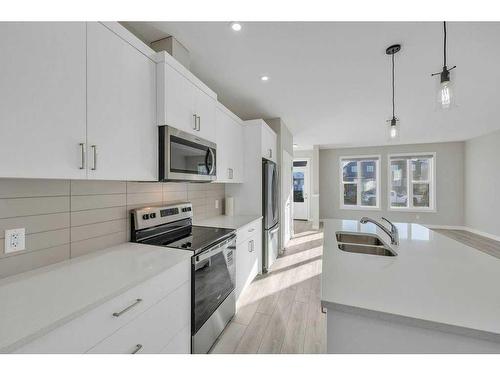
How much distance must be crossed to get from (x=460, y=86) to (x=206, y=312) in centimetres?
378

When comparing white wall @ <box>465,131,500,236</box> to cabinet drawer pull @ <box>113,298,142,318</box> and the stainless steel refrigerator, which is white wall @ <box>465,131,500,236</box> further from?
cabinet drawer pull @ <box>113,298,142,318</box>

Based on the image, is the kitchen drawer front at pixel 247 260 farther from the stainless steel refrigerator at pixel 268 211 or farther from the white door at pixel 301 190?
the white door at pixel 301 190

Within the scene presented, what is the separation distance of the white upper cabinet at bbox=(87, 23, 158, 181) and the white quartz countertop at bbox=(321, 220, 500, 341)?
125cm

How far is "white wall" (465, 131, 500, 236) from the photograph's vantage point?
4.71 metres

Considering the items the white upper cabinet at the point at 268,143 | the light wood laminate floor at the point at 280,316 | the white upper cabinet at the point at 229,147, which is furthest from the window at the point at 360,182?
the white upper cabinet at the point at 229,147

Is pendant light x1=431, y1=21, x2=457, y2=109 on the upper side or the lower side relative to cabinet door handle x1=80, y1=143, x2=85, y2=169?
upper

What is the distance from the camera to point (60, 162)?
3.08 feet

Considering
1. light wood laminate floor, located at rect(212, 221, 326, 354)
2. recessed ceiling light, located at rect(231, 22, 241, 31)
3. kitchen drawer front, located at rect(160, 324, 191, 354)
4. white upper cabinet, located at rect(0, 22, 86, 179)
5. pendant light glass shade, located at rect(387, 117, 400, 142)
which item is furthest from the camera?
pendant light glass shade, located at rect(387, 117, 400, 142)

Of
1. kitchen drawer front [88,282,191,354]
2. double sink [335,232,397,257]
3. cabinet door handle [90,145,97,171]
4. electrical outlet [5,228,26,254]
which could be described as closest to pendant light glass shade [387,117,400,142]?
double sink [335,232,397,257]

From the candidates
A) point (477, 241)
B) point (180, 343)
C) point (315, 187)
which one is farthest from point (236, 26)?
point (477, 241)

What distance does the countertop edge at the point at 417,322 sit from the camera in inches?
26.6

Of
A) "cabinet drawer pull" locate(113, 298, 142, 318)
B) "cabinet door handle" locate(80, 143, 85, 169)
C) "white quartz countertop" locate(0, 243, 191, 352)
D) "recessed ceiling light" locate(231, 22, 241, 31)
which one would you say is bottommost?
"cabinet drawer pull" locate(113, 298, 142, 318)

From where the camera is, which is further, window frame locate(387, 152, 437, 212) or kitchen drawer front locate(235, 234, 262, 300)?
window frame locate(387, 152, 437, 212)

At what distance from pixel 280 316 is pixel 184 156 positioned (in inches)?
69.0
